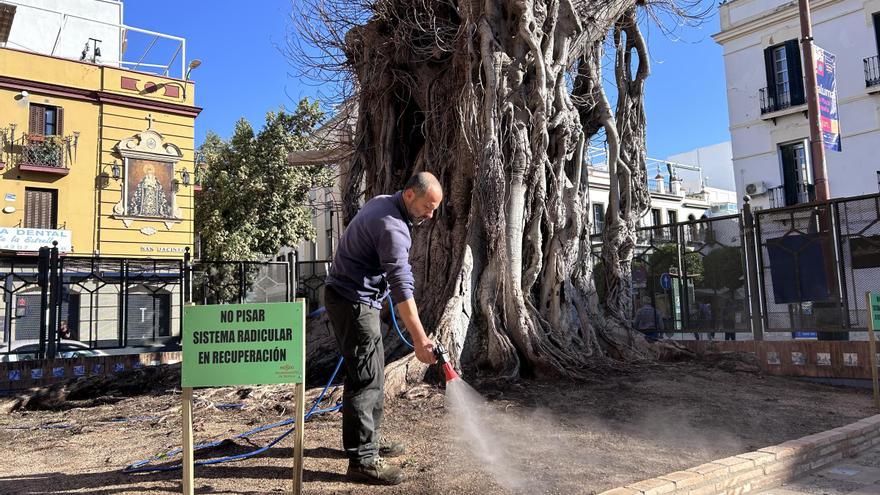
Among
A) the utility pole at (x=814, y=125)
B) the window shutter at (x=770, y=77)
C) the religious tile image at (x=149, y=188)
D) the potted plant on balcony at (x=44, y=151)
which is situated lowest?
the utility pole at (x=814, y=125)

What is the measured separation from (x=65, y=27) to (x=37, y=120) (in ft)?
15.3

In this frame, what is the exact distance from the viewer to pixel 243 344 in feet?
10.6

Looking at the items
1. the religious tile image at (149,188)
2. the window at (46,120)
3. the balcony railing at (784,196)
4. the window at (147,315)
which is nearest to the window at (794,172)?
the balcony railing at (784,196)

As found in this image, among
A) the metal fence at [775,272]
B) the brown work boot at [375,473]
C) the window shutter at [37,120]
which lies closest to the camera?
the brown work boot at [375,473]

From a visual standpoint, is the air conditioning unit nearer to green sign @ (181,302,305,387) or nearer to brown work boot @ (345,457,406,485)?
brown work boot @ (345,457,406,485)

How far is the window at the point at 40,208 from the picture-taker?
21.7 metres

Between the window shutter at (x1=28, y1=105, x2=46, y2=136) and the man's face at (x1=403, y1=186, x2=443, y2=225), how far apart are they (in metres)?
22.9

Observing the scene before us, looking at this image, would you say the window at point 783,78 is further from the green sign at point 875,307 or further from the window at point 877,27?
the green sign at point 875,307

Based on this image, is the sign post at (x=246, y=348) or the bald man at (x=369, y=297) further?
the bald man at (x=369, y=297)

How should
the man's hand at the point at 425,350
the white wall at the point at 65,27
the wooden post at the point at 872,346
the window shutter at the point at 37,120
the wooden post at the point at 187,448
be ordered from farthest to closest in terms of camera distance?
the white wall at the point at 65,27, the window shutter at the point at 37,120, the wooden post at the point at 872,346, the man's hand at the point at 425,350, the wooden post at the point at 187,448

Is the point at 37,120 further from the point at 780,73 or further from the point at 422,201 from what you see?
the point at 780,73

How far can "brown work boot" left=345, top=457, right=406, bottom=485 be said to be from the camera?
3.59 metres

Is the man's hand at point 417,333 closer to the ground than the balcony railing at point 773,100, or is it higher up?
closer to the ground

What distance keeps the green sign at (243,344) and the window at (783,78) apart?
22.6 metres
